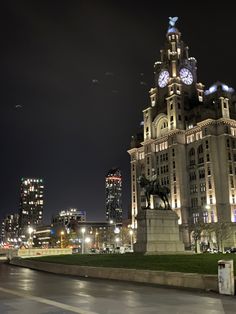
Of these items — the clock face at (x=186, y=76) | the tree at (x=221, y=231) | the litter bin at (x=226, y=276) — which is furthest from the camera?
the clock face at (x=186, y=76)

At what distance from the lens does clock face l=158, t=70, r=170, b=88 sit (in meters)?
160

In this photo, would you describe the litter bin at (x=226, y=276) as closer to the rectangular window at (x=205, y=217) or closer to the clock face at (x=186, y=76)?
the rectangular window at (x=205, y=217)

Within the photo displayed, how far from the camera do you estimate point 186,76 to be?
16038 centimetres

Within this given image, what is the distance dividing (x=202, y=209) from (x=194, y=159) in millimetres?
18988

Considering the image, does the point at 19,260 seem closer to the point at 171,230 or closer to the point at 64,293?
the point at 171,230

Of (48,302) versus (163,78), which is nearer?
(48,302)

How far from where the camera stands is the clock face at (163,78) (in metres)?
160

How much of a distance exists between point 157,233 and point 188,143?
3978 inches

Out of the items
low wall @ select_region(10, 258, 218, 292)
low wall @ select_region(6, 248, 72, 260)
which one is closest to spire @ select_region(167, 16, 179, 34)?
low wall @ select_region(6, 248, 72, 260)

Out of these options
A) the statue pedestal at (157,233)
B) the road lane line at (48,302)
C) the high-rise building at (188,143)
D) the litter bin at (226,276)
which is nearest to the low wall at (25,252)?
the statue pedestal at (157,233)

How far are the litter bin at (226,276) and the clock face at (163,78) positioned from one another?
145882mm

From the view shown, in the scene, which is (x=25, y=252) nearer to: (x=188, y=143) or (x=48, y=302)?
(x=48, y=302)

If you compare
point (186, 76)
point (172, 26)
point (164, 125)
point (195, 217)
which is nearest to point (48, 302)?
point (195, 217)

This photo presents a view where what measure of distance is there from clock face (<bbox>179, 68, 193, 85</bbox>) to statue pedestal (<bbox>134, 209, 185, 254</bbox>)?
389ft
